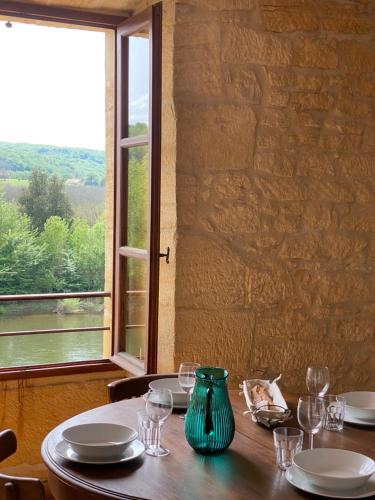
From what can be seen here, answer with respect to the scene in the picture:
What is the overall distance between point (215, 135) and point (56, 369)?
1.39 metres

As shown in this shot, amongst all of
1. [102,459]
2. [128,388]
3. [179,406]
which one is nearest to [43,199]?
[128,388]

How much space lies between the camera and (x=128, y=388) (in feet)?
8.55

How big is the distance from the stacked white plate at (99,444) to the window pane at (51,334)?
1825 millimetres

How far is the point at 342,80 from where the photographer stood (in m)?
3.39

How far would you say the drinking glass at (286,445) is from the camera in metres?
1.79

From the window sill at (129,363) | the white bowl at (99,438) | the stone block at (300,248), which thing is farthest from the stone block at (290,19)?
the white bowl at (99,438)

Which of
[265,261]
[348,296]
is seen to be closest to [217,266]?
[265,261]

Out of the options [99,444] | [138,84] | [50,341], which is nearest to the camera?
[99,444]

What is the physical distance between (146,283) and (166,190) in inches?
16.8

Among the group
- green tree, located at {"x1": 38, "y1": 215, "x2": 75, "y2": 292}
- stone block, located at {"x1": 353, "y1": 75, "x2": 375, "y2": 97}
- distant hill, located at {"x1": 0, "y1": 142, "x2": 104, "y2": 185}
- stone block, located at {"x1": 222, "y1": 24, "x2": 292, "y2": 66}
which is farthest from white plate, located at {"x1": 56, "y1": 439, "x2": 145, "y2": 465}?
distant hill, located at {"x1": 0, "y1": 142, "x2": 104, "y2": 185}

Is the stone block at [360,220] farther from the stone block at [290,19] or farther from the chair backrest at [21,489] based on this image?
the chair backrest at [21,489]

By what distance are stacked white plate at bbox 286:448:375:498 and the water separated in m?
2.14

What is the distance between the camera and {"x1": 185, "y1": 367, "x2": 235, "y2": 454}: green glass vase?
192cm

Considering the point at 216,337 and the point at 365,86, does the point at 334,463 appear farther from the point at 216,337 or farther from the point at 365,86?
the point at 365,86
